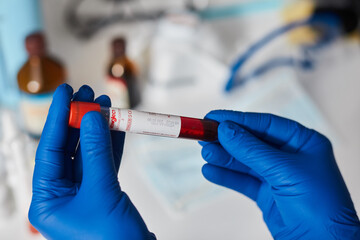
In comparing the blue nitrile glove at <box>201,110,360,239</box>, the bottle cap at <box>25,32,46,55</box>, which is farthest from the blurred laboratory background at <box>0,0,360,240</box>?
the blue nitrile glove at <box>201,110,360,239</box>

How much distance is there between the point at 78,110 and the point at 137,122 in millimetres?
85

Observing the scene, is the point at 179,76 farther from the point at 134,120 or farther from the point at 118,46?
the point at 134,120

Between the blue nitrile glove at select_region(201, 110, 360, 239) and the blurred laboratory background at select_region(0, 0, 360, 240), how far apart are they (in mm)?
203

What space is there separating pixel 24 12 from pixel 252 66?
64cm

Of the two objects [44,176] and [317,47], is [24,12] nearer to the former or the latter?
[44,176]

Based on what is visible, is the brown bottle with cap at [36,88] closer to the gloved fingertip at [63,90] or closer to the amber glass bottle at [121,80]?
the amber glass bottle at [121,80]

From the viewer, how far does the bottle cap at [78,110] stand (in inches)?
23.5

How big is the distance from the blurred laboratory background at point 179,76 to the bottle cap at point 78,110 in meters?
0.23

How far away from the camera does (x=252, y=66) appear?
1.24 metres

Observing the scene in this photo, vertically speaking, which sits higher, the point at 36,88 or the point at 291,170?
the point at 36,88

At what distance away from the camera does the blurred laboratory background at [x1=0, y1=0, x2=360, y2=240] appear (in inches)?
33.6

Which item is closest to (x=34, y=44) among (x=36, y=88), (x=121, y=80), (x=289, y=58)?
(x=36, y=88)

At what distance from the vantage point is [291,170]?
2.11ft

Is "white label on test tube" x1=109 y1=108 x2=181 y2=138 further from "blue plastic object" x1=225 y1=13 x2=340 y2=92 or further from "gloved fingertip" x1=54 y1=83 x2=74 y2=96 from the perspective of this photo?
"blue plastic object" x1=225 y1=13 x2=340 y2=92
